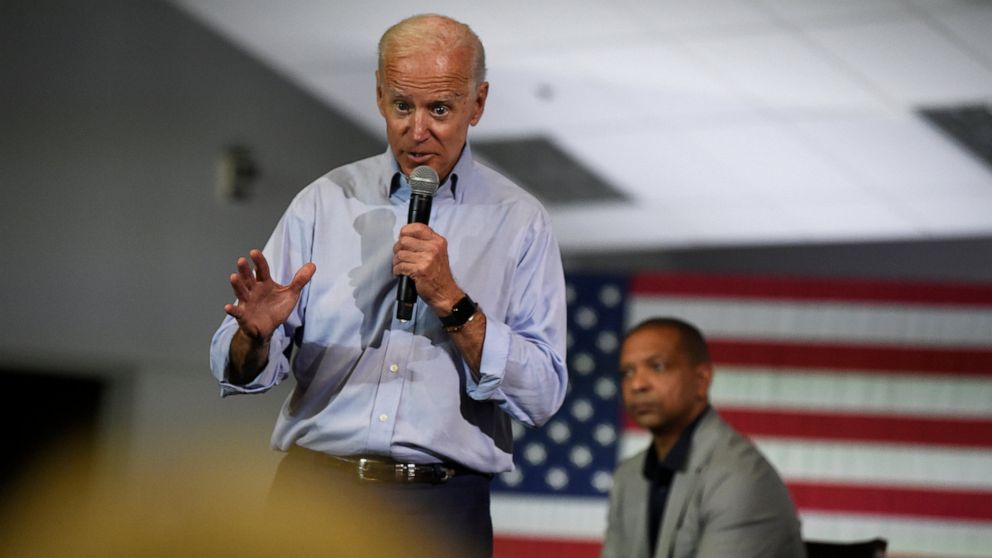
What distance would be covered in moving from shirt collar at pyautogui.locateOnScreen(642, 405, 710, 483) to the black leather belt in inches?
68.1

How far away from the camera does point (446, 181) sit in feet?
5.40

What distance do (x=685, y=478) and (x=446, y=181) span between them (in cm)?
170

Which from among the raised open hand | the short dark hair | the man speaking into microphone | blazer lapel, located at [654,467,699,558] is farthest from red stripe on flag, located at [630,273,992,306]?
the raised open hand

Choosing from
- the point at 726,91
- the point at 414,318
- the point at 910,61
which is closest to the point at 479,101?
the point at 414,318

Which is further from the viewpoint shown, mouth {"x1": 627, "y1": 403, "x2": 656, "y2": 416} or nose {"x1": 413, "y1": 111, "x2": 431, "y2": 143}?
mouth {"x1": 627, "y1": 403, "x2": 656, "y2": 416}

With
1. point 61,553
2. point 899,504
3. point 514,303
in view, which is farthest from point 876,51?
point 61,553

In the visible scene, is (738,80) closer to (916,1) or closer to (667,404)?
(916,1)

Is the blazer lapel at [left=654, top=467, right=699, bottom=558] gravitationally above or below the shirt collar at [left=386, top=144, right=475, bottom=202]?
below

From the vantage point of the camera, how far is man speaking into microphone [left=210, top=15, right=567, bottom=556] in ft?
4.90

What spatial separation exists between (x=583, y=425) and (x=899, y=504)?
1578 millimetres

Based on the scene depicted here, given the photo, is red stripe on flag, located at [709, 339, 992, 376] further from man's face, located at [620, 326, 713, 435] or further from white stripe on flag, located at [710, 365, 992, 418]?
man's face, located at [620, 326, 713, 435]

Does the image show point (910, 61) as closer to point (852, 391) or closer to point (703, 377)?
point (703, 377)

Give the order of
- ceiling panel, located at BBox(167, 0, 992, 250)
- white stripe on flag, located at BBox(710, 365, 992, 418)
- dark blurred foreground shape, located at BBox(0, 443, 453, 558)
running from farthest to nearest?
white stripe on flag, located at BBox(710, 365, 992, 418)
ceiling panel, located at BBox(167, 0, 992, 250)
dark blurred foreground shape, located at BBox(0, 443, 453, 558)

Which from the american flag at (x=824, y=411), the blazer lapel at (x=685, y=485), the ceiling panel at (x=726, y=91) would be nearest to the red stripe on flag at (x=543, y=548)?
the american flag at (x=824, y=411)
